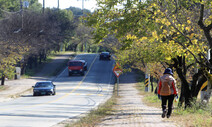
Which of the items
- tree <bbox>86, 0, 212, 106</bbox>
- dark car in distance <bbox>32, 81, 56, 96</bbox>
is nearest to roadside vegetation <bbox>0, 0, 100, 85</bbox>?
dark car in distance <bbox>32, 81, 56, 96</bbox>

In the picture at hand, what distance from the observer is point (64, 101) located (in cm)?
2600

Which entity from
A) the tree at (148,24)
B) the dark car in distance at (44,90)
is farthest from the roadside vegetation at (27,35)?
the tree at (148,24)

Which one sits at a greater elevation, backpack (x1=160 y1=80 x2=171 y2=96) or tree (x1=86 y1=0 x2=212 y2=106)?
tree (x1=86 y1=0 x2=212 y2=106)

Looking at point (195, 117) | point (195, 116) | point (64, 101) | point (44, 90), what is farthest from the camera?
point (44, 90)

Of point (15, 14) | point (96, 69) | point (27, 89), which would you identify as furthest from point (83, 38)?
point (27, 89)

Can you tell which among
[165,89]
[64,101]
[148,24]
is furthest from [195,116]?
[64,101]

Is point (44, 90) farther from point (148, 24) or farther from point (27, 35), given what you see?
point (27, 35)

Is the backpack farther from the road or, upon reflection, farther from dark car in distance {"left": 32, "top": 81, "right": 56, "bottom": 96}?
dark car in distance {"left": 32, "top": 81, "right": 56, "bottom": 96}

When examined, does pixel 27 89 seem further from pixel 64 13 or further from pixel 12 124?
pixel 64 13

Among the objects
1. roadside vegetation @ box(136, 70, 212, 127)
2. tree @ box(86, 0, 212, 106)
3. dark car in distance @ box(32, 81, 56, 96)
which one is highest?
tree @ box(86, 0, 212, 106)

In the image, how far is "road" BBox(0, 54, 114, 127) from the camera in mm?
14394

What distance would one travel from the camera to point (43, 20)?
63.2m

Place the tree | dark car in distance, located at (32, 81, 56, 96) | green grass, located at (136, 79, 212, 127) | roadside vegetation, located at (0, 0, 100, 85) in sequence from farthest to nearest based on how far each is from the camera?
roadside vegetation, located at (0, 0, 100, 85) < dark car in distance, located at (32, 81, 56, 96) < the tree < green grass, located at (136, 79, 212, 127)

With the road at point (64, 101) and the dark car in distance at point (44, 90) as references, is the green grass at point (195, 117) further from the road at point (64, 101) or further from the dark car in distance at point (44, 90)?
the dark car in distance at point (44, 90)
